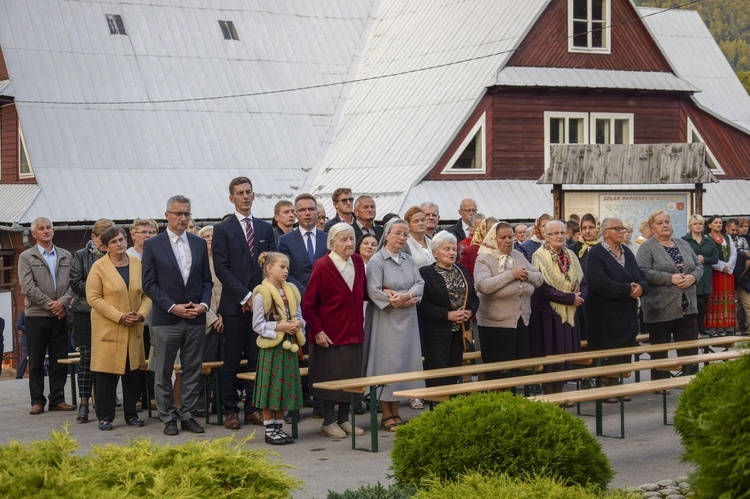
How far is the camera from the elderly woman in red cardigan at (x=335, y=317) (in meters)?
11.3

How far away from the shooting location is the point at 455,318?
11898mm

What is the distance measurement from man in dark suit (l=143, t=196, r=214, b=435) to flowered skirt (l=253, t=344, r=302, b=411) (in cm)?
82

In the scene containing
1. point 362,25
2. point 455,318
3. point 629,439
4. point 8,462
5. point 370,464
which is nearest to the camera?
point 8,462

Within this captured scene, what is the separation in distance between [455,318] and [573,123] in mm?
18259

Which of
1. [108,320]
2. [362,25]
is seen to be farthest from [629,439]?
[362,25]

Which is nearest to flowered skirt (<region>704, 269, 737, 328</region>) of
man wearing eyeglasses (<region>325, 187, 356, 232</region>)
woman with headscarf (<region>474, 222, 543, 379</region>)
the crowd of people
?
the crowd of people

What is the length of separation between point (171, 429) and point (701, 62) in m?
28.5

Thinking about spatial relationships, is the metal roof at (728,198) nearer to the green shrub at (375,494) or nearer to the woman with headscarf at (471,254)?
the woman with headscarf at (471,254)

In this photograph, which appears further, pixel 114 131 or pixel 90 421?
pixel 114 131

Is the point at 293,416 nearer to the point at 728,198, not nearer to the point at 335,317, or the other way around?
the point at 335,317

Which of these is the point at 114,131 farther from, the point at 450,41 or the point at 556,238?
the point at 556,238

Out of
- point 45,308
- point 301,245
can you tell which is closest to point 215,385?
point 301,245

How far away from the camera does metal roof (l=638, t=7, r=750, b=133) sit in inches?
1384

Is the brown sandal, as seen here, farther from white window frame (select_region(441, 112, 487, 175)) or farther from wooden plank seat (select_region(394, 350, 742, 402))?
white window frame (select_region(441, 112, 487, 175))
